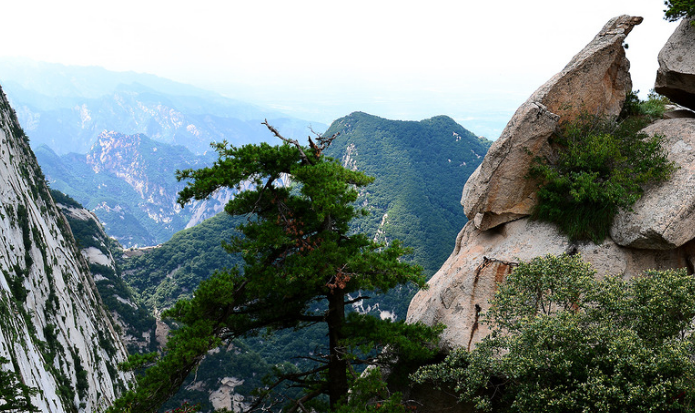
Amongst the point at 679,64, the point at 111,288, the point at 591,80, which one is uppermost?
the point at 679,64

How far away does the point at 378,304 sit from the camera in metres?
71.2

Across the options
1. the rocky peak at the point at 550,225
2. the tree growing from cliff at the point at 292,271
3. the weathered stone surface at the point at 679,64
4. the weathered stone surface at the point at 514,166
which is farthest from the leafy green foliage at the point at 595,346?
the weathered stone surface at the point at 679,64

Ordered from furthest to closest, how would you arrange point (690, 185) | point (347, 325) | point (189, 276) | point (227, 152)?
point (189, 276)
point (690, 185)
point (347, 325)
point (227, 152)

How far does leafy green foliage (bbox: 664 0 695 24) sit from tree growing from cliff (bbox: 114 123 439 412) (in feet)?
38.4

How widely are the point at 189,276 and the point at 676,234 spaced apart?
94.6 metres

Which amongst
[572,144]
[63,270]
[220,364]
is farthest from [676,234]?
[220,364]

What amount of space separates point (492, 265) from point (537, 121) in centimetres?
466

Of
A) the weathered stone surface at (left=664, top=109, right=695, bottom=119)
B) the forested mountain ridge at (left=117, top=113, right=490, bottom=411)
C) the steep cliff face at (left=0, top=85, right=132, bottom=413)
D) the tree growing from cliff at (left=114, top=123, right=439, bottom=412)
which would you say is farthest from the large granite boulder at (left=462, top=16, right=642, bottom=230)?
→ the forested mountain ridge at (left=117, top=113, right=490, bottom=411)

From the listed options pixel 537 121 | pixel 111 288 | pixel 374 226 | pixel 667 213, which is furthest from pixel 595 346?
pixel 374 226

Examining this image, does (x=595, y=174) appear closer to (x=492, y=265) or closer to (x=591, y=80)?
(x=492, y=265)

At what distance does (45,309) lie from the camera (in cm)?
2677

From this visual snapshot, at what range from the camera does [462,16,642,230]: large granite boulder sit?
1377 cm

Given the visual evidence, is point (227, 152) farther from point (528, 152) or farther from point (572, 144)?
point (572, 144)

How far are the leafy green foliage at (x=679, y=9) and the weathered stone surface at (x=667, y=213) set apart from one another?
4.15 meters
